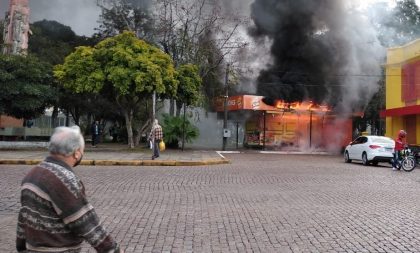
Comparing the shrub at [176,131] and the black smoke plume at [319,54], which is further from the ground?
the black smoke plume at [319,54]

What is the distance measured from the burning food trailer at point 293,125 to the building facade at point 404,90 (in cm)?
622

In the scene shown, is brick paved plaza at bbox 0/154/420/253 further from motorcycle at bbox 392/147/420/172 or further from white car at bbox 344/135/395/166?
white car at bbox 344/135/395/166

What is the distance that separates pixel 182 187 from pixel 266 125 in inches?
988

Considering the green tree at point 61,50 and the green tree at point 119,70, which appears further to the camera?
the green tree at point 61,50

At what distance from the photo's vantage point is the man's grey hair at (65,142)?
2.77 metres

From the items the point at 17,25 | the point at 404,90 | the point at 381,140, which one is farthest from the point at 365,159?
the point at 17,25

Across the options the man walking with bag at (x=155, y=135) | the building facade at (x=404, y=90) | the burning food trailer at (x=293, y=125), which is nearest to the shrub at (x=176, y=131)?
the burning food trailer at (x=293, y=125)

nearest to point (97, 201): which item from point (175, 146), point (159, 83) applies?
point (159, 83)

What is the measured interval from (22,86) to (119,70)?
465 centimetres

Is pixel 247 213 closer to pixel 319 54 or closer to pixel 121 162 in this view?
pixel 121 162

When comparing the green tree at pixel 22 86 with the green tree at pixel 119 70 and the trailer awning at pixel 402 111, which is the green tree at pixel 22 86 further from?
the trailer awning at pixel 402 111

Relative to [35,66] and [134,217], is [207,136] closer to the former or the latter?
[35,66]

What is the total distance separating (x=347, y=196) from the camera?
395 inches

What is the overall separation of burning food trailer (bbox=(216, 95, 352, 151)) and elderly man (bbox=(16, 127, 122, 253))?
3175 cm
